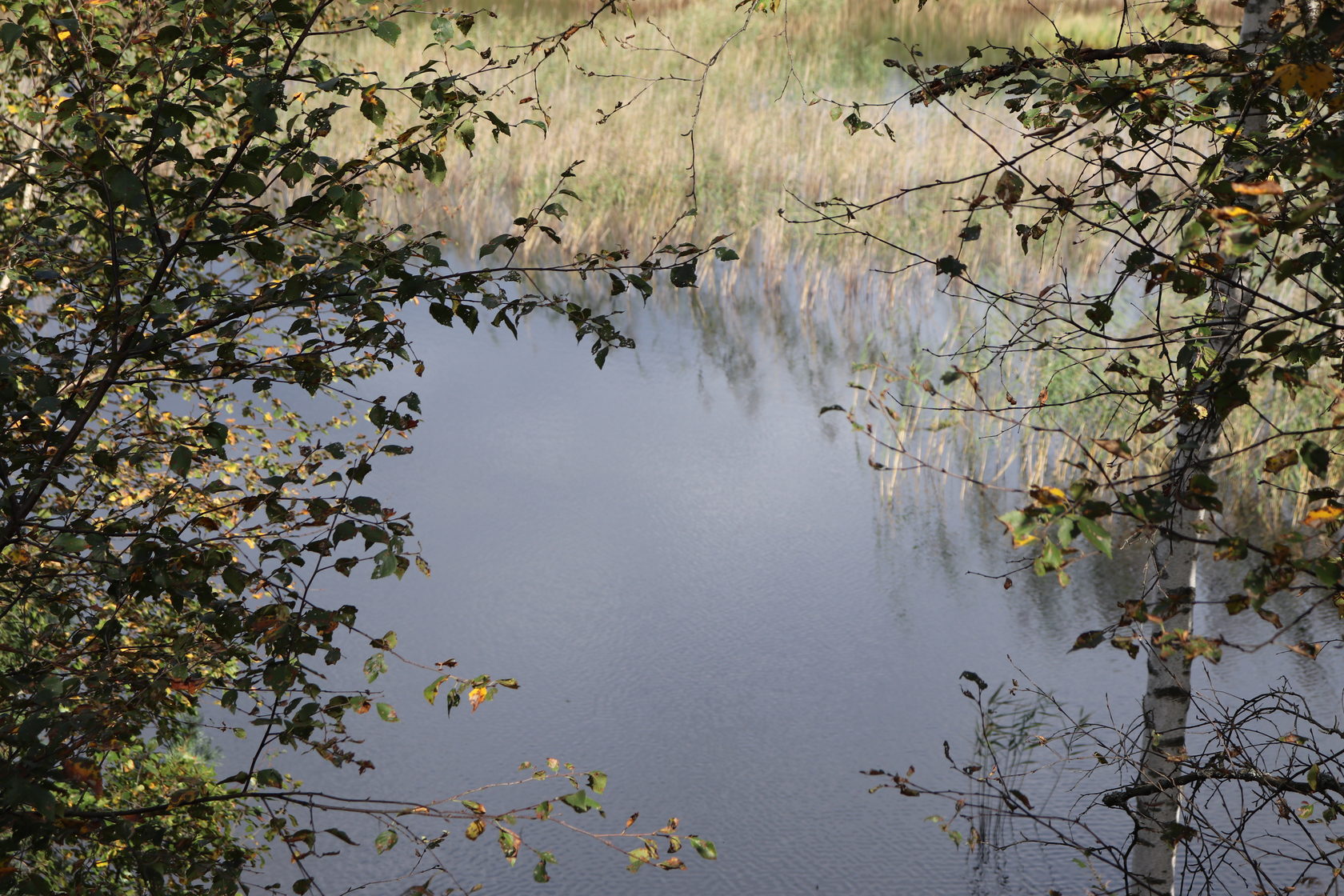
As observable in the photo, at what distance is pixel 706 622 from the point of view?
26.2 ft

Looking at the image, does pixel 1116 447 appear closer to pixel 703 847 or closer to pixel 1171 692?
pixel 703 847

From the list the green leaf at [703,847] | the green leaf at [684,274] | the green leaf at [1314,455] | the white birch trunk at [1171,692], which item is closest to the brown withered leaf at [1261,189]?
the green leaf at [1314,455]

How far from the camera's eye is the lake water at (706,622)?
6207 mm

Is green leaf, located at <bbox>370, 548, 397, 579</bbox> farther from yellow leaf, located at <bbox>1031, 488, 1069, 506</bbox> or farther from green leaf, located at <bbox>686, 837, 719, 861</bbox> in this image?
yellow leaf, located at <bbox>1031, 488, 1069, 506</bbox>

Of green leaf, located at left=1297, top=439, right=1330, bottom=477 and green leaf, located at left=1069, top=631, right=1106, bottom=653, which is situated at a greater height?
green leaf, located at left=1069, top=631, right=1106, bottom=653

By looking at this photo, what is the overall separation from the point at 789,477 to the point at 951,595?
181cm

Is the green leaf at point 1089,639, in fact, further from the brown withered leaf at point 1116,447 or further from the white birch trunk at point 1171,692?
the white birch trunk at point 1171,692

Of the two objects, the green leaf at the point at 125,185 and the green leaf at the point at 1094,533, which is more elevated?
the green leaf at the point at 125,185

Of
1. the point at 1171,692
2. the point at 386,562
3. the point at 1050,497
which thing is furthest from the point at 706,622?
the point at 1050,497

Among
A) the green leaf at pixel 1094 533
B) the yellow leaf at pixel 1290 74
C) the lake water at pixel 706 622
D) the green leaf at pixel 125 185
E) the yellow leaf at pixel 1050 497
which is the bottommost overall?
the green leaf at pixel 1094 533

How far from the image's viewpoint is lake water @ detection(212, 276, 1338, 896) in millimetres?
6207

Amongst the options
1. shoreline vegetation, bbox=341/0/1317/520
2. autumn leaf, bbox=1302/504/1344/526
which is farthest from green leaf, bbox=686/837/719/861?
shoreline vegetation, bbox=341/0/1317/520

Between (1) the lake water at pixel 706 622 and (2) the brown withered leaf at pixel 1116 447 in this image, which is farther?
(1) the lake water at pixel 706 622

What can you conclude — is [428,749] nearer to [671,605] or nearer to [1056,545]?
[671,605]
